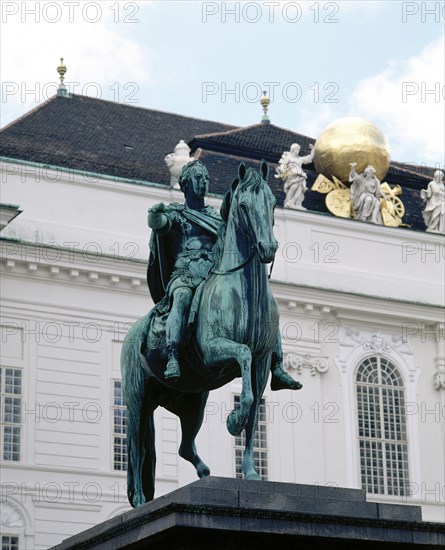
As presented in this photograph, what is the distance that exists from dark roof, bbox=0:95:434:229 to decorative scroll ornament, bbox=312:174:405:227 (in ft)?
0.71

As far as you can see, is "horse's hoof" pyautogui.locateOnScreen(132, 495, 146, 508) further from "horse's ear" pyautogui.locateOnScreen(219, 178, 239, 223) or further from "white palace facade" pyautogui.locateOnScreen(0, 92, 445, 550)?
"white palace facade" pyautogui.locateOnScreen(0, 92, 445, 550)

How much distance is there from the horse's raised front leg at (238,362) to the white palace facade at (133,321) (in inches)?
678

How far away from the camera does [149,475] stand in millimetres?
11688

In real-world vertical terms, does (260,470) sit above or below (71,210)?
below

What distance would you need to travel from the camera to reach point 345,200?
32781 mm

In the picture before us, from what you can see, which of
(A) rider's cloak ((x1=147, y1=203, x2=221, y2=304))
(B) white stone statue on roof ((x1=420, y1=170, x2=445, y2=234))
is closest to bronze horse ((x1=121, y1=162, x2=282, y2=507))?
(A) rider's cloak ((x1=147, y1=203, x2=221, y2=304))

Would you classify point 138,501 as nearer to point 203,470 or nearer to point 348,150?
point 203,470

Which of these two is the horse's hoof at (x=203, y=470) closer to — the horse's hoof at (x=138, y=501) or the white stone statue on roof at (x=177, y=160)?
the horse's hoof at (x=138, y=501)

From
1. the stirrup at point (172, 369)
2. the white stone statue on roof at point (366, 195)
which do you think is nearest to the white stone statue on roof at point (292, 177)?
the white stone statue on roof at point (366, 195)

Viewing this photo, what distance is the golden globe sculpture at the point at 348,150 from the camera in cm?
3241

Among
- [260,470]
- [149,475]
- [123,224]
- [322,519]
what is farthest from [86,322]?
[322,519]

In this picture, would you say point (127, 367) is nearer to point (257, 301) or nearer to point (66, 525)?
point (257, 301)

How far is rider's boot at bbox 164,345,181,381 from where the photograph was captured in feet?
35.4

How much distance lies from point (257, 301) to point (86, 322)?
18710mm
